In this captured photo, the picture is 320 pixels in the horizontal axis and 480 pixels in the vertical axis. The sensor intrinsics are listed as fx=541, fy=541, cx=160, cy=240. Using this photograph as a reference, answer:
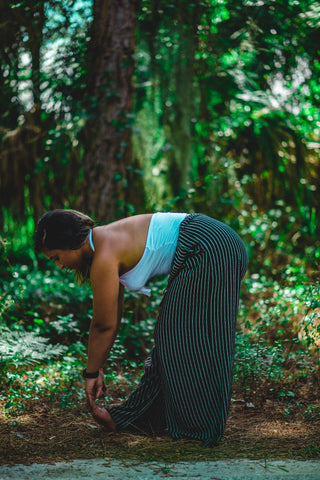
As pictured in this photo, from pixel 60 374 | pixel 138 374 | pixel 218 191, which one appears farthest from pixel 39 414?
pixel 218 191

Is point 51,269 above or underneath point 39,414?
above

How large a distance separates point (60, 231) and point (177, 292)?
61 cm

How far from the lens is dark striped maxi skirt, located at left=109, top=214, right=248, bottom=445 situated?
2.45 metres

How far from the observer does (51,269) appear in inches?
199

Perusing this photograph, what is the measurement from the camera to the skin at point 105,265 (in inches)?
94.6

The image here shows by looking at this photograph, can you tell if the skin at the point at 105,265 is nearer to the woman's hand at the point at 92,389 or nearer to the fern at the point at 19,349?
the woman's hand at the point at 92,389

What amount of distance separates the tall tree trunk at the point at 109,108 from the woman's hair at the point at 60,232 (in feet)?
7.80

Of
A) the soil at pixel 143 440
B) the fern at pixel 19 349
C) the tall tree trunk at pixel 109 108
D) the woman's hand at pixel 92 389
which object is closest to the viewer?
the soil at pixel 143 440

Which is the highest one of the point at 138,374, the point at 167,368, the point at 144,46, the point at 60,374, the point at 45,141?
the point at 144,46

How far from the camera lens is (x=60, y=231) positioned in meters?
2.40

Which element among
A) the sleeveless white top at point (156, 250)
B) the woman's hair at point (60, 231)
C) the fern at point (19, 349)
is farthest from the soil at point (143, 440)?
the woman's hair at point (60, 231)

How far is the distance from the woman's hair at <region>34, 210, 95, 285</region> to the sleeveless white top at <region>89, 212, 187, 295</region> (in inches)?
11.4

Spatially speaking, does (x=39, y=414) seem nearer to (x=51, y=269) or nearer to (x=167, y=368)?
(x=167, y=368)

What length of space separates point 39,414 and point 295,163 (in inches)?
144
